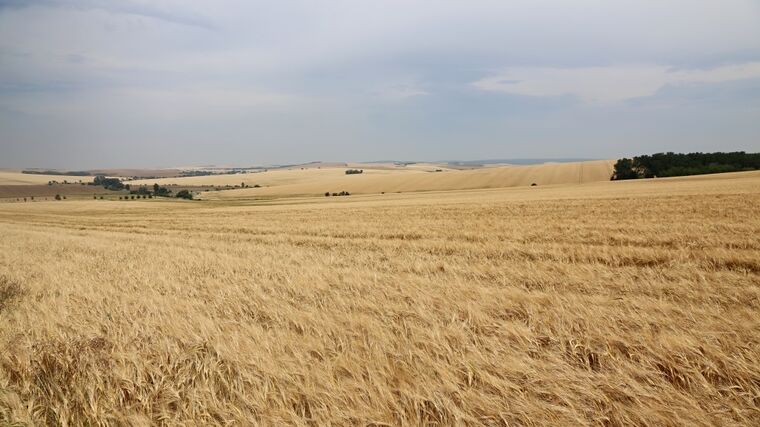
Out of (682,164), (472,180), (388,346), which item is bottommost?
(388,346)

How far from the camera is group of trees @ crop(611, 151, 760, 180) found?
81.2 meters

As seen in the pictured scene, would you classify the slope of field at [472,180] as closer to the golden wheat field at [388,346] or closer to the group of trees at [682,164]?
the group of trees at [682,164]

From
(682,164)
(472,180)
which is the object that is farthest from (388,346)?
(682,164)

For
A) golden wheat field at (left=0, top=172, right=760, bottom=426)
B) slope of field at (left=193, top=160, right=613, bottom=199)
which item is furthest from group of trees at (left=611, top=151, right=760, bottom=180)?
golden wheat field at (left=0, top=172, right=760, bottom=426)

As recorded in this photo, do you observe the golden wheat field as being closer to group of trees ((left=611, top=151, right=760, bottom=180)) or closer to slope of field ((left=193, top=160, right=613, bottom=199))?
slope of field ((left=193, top=160, right=613, bottom=199))

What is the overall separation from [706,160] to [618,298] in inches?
4195

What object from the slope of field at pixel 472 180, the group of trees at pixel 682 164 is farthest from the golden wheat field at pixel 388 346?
the group of trees at pixel 682 164

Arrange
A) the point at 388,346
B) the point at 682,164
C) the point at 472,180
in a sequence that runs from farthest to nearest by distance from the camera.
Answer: the point at 472,180 < the point at 682,164 < the point at 388,346

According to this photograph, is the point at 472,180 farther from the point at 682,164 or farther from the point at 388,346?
the point at 388,346

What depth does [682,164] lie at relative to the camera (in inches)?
3359

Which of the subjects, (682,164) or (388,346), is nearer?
(388,346)

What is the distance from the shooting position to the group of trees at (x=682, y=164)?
81.2 metres

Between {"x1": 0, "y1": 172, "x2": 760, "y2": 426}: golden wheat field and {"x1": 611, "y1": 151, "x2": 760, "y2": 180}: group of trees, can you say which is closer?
{"x1": 0, "y1": 172, "x2": 760, "y2": 426}: golden wheat field

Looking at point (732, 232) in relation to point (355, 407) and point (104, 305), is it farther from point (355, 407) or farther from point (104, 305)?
point (104, 305)
